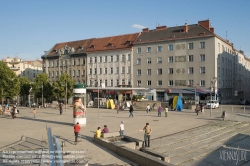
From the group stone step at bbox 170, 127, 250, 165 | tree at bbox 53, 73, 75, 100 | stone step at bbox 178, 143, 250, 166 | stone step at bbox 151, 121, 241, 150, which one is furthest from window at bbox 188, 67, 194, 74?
stone step at bbox 178, 143, 250, 166

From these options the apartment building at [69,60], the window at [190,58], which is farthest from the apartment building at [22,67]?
the window at [190,58]

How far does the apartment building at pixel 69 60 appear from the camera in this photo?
69375mm

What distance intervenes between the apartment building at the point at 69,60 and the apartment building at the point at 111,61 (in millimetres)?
2056

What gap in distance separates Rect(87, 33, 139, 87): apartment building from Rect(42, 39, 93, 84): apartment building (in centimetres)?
206

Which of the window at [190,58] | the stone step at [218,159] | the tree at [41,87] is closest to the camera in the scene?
the stone step at [218,159]

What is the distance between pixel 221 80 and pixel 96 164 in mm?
49612

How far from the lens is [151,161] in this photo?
1111cm

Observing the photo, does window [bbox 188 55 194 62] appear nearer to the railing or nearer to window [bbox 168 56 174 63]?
window [bbox 168 56 174 63]

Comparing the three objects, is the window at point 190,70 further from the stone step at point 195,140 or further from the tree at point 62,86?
the stone step at point 195,140

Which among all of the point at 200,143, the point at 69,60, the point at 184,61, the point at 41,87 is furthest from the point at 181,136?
the point at 69,60

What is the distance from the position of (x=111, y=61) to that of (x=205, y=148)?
161ft

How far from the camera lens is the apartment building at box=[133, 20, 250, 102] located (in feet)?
171

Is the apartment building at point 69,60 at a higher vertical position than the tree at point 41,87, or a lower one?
higher

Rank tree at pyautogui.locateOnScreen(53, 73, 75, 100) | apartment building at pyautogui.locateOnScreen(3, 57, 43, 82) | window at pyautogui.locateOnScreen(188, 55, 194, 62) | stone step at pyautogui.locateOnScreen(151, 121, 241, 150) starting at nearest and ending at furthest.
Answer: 1. stone step at pyautogui.locateOnScreen(151, 121, 241, 150)
2. tree at pyautogui.locateOnScreen(53, 73, 75, 100)
3. window at pyautogui.locateOnScreen(188, 55, 194, 62)
4. apartment building at pyautogui.locateOnScreen(3, 57, 43, 82)
